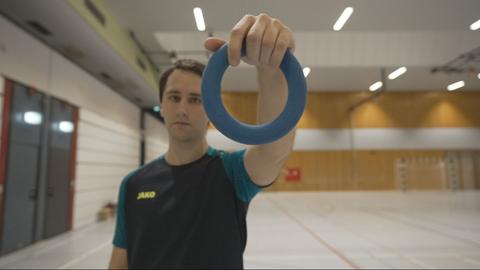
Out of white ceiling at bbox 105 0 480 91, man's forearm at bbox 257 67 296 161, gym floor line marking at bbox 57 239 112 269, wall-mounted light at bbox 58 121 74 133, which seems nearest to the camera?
man's forearm at bbox 257 67 296 161

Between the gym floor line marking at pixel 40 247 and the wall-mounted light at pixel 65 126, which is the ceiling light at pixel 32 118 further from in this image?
the gym floor line marking at pixel 40 247

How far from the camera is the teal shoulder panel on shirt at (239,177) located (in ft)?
3.33

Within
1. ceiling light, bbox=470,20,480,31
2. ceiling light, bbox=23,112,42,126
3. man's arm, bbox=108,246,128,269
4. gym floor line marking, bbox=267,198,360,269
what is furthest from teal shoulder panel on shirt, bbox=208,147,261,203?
ceiling light, bbox=23,112,42,126

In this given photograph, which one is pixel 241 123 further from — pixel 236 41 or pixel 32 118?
pixel 32 118

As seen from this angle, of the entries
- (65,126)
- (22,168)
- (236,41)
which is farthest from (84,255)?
(236,41)

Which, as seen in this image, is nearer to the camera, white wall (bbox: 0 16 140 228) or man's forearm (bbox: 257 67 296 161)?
man's forearm (bbox: 257 67 296 161)

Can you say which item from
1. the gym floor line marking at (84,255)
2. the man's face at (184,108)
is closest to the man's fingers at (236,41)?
the man's face at (184,108)

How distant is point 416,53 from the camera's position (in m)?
2.98

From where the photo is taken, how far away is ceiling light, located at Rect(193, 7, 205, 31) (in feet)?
5.61

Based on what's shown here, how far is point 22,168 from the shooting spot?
19.4 ft

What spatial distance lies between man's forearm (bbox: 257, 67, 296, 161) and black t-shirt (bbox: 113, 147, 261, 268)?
0.18m

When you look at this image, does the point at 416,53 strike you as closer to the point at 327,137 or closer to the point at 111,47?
the point at 111,47

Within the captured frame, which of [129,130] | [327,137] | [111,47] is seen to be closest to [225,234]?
[111,47]

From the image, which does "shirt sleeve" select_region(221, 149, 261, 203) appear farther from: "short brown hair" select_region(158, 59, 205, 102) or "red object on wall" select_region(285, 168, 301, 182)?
"red object on wall" select_region(285, 168, 301, 182)
